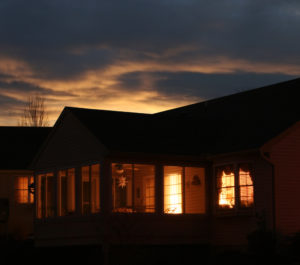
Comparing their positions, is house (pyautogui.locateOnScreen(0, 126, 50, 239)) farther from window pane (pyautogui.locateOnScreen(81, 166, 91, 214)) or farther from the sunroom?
window pane (pyautogui.locateOnScreen(81, 166, 91, 214))

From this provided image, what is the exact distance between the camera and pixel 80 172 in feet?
82.8

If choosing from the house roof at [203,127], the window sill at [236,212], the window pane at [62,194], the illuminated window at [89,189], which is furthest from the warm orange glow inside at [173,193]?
the window pane at [62,194]

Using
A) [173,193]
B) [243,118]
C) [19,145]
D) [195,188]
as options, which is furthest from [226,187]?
[19,145]

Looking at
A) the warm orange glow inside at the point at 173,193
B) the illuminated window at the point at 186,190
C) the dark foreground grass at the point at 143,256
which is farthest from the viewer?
the warm orange glow inside at the point at 173,193

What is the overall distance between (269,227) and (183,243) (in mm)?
3385

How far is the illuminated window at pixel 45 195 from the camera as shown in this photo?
2728 centimetres

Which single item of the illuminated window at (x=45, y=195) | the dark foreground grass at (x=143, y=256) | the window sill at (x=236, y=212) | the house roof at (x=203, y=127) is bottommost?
the dark foreground grass at (x=143, y=256)

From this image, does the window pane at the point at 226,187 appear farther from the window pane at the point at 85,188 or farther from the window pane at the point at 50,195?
the window pane at the point at 50,195

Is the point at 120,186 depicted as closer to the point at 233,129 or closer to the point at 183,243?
the point at 183,243

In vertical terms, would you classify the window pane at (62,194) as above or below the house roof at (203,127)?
below

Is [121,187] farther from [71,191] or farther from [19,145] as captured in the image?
[19,145]

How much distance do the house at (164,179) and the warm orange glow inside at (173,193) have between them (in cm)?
4

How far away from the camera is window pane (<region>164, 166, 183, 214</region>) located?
2588 centimetres

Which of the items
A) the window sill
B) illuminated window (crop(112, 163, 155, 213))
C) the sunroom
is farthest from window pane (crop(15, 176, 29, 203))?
the window sill
